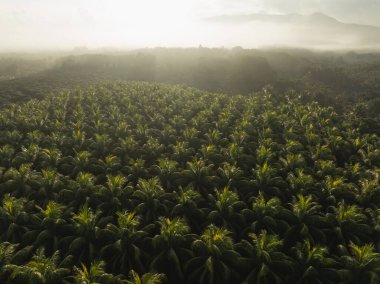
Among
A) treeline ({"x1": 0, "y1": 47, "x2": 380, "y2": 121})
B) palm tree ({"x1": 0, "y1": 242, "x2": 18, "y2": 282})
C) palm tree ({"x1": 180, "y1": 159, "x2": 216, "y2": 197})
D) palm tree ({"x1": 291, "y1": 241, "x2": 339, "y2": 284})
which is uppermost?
treeline ({"x1": 0, "y1": 47, "x2": 380, "y2": 121})

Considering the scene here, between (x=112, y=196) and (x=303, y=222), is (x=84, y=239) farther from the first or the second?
(x=303, y=222)

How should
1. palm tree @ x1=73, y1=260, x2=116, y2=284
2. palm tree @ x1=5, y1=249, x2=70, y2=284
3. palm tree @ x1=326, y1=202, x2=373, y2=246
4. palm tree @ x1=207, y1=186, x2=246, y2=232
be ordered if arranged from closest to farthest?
palm tree @ x1=73, y1=260, x2=116, y2=284
palm tree @ x1=5, y1=249, x2=70, y2=284
palm tree @ x1=326, y1=202, x2=373, y2=246
palm tree @ x1=207, y1=186, x2=246, y2=232

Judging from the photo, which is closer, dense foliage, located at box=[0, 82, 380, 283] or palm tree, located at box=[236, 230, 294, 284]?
palm tree, located at box=[236, 230, 294, 284]

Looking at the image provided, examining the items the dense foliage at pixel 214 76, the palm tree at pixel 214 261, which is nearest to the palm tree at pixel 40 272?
the palm tree at pixel 214 261

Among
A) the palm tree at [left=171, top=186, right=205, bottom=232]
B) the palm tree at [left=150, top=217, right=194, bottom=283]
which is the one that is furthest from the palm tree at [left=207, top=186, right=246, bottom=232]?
the palm tree at [left=150, top=217, right=194, bottom=283]

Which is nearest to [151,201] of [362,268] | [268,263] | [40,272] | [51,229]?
[51,229]

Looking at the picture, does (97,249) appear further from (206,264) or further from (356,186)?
(356,186)

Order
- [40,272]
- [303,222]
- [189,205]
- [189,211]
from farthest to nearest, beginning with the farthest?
[189,205]
[189,211]
[303,222]
[40,272]

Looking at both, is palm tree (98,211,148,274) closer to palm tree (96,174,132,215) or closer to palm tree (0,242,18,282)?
palm tree (96,174,132,215)

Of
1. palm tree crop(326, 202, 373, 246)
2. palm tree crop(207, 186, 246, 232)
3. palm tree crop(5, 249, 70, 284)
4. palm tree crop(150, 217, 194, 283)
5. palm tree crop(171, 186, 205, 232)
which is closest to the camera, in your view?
palm tree crop(5, 249, 70, 284)
